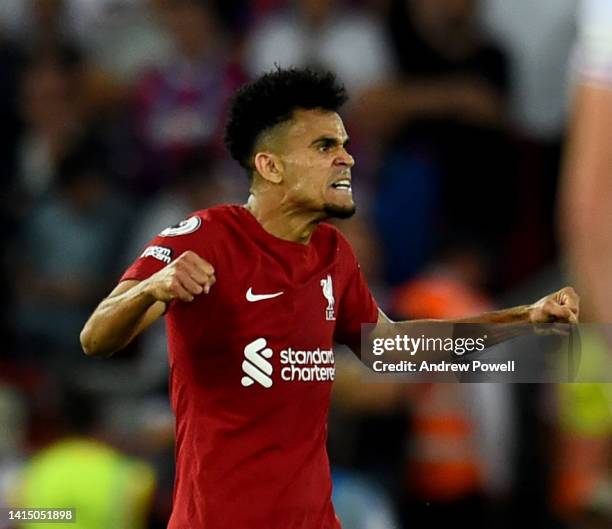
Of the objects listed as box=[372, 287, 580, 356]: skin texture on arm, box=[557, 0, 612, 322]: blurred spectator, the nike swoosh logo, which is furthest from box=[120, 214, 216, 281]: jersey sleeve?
box=[557, 0, 612, 322]: blurred spectator

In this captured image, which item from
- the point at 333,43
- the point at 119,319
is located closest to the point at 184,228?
the point at 119,319

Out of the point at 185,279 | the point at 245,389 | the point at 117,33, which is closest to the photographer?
the point at 185,279

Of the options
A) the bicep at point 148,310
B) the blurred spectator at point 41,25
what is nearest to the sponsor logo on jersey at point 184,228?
the bicep at point 148,310

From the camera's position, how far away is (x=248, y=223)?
11.7 ft

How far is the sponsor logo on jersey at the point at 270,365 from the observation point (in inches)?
135

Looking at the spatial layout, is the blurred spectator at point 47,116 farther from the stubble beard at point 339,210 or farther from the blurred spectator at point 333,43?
the stubble beard at point 339,210

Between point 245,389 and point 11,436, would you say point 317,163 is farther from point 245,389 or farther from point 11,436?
point 11,436

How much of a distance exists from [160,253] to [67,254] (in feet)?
12.4

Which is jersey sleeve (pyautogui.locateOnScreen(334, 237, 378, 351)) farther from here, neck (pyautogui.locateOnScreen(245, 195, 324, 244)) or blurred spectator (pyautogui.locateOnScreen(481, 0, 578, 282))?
blurred spectator (pyautogui.locateOnScreen(481, 0, 578, 282))

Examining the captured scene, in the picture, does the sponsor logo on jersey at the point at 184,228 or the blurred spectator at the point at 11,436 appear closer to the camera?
the sponsor logo on jersey at the point at 184,228

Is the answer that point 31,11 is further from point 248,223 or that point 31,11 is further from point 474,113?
point 248,223

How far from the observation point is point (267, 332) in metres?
3.43

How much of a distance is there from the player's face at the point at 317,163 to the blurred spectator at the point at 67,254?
3.52m

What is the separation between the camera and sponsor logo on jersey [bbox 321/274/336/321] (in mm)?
3584
